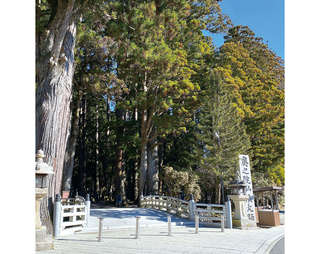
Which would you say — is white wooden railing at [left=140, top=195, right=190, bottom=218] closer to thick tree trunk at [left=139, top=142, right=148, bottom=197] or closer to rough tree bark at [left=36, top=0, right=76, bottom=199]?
thick tree trunk at [left=139, top=142, right=148, bottom=197]

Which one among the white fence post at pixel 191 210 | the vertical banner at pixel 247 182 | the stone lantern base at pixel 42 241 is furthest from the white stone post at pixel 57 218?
the vertical banner at pixel 247 182

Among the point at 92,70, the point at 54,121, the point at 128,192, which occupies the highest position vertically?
the point at 92,70

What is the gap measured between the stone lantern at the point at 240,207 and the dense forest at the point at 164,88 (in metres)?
3.11

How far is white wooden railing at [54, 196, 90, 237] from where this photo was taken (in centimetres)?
579

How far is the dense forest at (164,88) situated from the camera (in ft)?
19.6

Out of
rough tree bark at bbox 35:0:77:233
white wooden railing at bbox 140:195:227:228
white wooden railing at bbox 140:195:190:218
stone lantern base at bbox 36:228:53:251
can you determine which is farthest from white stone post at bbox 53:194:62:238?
white wooden railing at bbox 140:195:190:218

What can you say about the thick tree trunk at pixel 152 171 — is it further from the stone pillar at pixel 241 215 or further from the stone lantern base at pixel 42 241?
the stone lantern base at pixel 42 241

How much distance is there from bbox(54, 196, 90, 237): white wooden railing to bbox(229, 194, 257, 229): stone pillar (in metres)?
4.33

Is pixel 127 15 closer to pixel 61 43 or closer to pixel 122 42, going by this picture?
pixel 122 42

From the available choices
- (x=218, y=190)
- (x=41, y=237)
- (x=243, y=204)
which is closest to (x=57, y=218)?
(x=41, y=237)

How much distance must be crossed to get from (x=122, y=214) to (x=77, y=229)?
2893 mm
